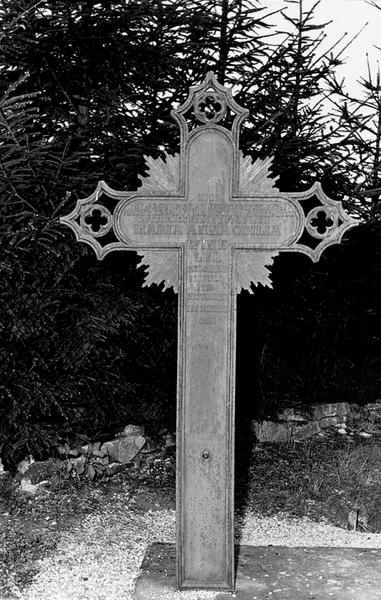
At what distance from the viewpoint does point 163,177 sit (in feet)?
12.5

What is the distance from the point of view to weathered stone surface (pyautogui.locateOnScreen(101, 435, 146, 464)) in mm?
6148

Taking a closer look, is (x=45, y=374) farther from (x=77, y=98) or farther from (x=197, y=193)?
(x=197, y=193)

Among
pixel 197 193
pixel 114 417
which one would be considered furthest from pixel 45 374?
pixel 197 193

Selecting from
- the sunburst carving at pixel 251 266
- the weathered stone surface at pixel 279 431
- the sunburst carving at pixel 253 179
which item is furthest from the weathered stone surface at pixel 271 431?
the sunburst carving at pixel 253 179

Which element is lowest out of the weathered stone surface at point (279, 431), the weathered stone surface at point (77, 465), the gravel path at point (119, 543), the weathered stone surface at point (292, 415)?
the gravel path at point (119, 543)

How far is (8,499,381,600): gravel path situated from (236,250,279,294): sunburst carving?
57.9 inches

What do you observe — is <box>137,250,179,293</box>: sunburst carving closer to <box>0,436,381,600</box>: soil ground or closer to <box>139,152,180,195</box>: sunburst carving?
<box>139,152,180,195</box>: sunburst carving

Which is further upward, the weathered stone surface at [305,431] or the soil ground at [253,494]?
the weathered stone surface at [305,431]

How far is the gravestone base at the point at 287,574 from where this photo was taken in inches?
150

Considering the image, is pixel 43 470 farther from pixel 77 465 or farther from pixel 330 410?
pixel 330 410

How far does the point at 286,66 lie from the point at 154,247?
319cm

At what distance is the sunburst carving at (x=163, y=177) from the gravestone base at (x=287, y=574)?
1.87 m

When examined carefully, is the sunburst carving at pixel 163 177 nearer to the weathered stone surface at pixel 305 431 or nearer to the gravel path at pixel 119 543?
the gravel path at pixel 119 543

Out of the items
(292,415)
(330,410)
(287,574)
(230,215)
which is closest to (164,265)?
(230,215)
